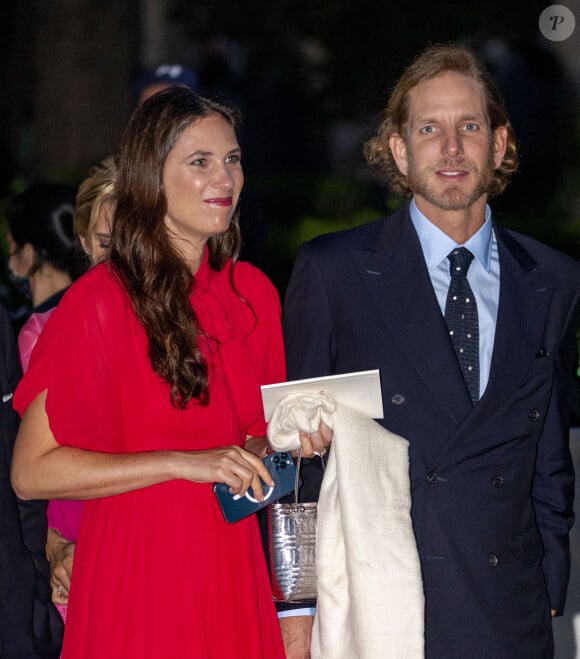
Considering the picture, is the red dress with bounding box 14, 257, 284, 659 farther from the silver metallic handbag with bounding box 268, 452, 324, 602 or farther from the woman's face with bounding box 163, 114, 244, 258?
the woman's face with bounding box 163, 114, 244, 258

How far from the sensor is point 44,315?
3936 mm

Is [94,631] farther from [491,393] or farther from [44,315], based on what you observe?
[44,315]

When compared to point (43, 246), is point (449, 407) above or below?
below

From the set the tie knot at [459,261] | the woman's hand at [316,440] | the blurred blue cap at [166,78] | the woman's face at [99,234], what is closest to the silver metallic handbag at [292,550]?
the woman's hand at [316,440]

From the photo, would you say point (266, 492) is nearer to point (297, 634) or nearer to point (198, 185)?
point (297, 634)

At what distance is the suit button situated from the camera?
303 centimetres

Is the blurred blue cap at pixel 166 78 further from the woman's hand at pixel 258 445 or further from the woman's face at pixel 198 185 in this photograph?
the woman's hand at pixel 258 445

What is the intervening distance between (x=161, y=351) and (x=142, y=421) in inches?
6.3

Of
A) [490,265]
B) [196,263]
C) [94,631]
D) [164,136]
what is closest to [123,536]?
[94,631]

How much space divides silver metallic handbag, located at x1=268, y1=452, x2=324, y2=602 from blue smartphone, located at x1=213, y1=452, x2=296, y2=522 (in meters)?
0.04

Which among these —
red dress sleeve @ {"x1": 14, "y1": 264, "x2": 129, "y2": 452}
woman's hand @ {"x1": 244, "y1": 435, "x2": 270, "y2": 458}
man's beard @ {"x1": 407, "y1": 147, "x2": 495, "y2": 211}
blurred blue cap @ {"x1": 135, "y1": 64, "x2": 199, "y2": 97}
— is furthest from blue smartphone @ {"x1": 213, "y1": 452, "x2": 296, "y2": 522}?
blurred blue cap @ {"x1": 135, "y1": 64, "x2": 199, "y2": 97}

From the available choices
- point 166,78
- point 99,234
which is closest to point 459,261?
point 99,234

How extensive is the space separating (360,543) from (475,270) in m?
0.81

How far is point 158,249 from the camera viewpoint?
2916mm
